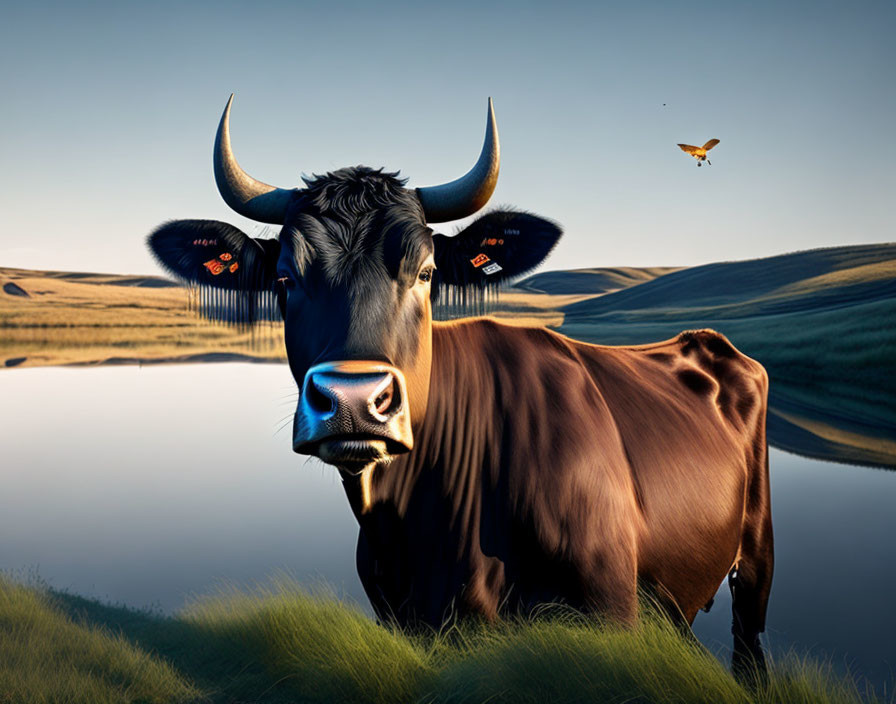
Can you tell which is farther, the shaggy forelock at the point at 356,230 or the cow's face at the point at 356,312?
the shaggy forelock at the point at 356,230

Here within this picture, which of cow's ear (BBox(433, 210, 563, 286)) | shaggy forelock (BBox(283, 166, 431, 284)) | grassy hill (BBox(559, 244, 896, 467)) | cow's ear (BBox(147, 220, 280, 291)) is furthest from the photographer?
grassy hill (BBox(559, 244, 896, 467))

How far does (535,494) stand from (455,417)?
71 cm

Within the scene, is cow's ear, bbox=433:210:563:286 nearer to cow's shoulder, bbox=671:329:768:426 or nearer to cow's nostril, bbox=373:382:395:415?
cow's nostril, bbox=373:382:395:415

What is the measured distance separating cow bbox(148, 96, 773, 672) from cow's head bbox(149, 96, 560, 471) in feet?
0.04

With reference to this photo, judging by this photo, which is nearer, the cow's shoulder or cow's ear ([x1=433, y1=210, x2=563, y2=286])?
cow's ear ([x1=433, y1=210, x2=563, y2=286])

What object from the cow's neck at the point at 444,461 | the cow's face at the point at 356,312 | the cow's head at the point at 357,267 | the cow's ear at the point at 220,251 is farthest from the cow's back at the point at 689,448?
the cow's ear at the point at 220,251

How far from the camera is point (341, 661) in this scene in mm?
3553

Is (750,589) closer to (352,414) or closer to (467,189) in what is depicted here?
(467,189)

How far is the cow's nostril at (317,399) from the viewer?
8.99ft

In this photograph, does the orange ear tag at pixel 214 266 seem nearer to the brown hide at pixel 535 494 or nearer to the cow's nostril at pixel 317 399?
the brown hide at pixel 535 494

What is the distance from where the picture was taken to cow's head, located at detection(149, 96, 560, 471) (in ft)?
9.12

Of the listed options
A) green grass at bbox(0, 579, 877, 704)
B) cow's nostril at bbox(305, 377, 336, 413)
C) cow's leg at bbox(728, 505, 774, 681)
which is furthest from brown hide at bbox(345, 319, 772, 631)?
cow's leg at bbox(728, 505, 774, 681)

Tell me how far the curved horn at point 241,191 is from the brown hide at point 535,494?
151 centimetres

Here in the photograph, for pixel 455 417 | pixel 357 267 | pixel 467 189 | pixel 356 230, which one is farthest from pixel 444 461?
pixel 467 189
